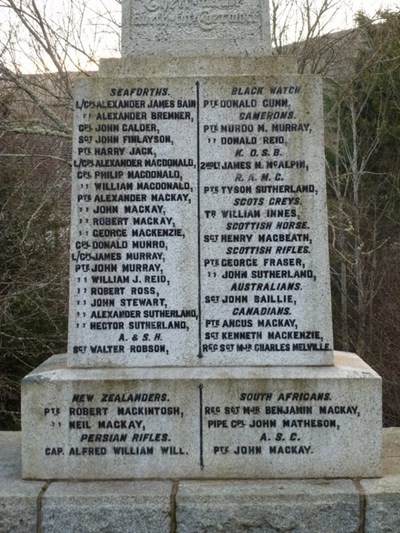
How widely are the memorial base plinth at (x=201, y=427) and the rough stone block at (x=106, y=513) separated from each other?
300mm

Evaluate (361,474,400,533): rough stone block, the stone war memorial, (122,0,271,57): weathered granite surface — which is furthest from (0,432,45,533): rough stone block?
(122,0,271,57): weathered granite surface

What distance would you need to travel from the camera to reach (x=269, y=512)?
3398mm

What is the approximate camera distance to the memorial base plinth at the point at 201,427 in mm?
3725

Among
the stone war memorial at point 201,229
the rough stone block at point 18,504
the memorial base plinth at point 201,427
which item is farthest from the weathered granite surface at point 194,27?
the rough stone block at point 18,504

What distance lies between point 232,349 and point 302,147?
129 centimetres

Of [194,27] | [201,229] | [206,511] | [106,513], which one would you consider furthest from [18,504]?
[194,27]

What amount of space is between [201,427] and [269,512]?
0.60 metres

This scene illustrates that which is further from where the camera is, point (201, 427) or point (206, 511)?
point (201, 427)

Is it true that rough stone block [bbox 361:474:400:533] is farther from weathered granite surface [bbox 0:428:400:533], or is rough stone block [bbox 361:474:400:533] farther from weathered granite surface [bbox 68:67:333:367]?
weathered granite surface [bbox 68:67:333:367]

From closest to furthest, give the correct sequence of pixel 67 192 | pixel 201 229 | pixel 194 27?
pixel 201 229
pixel 194 27
pixel 67 192

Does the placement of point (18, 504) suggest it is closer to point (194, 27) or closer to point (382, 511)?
point (382, 511)

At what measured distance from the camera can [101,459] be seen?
3.73 m

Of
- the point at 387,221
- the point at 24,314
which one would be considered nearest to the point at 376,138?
the point at 387,221

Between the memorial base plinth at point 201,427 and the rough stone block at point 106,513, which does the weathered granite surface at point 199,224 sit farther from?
the rough stone block at point 106,513
